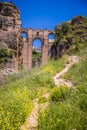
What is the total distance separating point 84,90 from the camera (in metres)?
7.79

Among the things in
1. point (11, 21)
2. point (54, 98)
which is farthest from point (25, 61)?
point (54, 98)

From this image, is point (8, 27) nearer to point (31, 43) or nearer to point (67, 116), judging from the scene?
point (31, 43)

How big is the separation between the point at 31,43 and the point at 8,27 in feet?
67.3

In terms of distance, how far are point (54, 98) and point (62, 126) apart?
246 centimetres

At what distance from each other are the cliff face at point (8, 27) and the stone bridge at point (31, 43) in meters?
18.9

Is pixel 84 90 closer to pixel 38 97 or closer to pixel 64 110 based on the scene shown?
pixel 64 110

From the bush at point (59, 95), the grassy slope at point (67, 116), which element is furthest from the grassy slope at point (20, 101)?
the bush at point (59, 95)

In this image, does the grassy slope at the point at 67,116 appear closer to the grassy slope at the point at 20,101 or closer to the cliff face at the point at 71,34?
the grassy slope at the point at 20,101

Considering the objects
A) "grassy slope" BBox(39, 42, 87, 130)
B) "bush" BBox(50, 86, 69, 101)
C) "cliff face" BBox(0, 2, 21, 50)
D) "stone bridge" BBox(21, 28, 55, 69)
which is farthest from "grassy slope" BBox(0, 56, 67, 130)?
"stone bridge" BBox(21, 28, 55, 69)

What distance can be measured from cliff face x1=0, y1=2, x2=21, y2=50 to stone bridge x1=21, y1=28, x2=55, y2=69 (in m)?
18.9

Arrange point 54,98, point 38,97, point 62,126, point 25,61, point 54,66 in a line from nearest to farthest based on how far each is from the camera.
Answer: point 62,126 → point 54,98 → point 38,97 → point 54,66 → point 25,61

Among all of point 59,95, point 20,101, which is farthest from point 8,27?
point 20,101

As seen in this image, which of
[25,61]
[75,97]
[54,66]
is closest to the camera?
[75,97]

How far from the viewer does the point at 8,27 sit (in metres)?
26.0
